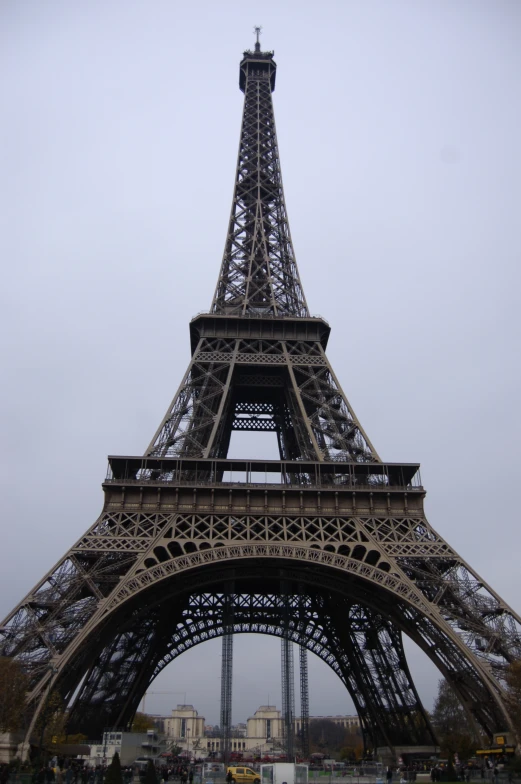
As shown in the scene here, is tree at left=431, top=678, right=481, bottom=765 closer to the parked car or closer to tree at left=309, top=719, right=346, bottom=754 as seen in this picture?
the parked car

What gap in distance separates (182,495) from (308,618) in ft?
56.2

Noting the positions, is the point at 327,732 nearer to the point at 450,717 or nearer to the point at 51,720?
the point at 450,717

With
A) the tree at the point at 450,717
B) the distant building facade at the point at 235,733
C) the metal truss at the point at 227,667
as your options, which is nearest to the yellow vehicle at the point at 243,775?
the metal truss at the point at 227,667

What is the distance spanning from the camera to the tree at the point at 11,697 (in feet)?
80.0

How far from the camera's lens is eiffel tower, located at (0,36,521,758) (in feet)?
92.8

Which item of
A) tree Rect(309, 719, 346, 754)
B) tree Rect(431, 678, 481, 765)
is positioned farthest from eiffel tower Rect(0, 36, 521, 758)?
tree Rect(309, 719, 346, 754)

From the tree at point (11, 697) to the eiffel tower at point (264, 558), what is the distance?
1.64 ft

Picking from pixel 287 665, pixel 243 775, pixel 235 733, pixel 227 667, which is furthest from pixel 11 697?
pixel 235 733

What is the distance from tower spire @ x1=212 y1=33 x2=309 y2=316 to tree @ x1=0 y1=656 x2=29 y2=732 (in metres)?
25.1

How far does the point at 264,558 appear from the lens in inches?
1196

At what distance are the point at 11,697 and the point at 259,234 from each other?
113 ft

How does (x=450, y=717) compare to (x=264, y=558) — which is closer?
(x=264, y=558)

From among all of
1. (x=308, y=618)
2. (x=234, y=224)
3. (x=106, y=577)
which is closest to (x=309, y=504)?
(x=106, y=577)

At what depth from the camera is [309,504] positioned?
32.8 metres
